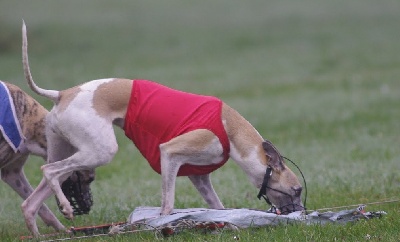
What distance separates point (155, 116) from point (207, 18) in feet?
90.0

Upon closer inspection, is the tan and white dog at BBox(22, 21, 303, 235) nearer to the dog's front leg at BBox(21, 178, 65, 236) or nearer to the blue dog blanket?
the dog's front leg at BBox(21, 178, 65, 236)

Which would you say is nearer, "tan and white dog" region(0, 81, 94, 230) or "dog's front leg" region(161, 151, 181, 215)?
"dog's front leg" region(161, 151, 181, 215)

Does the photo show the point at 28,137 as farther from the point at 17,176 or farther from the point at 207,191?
the point at 207,191

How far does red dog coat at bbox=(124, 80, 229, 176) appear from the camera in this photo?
23.5 ft

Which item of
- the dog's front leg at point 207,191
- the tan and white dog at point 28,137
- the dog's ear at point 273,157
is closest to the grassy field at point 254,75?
the tan and white dog at point 28,137

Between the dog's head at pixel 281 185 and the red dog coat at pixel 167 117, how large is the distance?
382 mm

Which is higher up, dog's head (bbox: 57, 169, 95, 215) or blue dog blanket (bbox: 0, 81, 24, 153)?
blue dog blanket (bbox: 0, 81, 24, 153)

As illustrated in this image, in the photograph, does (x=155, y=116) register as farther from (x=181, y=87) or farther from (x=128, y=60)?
(x=128, y=60)

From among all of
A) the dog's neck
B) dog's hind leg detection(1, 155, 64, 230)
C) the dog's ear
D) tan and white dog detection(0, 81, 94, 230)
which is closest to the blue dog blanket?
tan and white dog detection(0, 81, 94, 230)

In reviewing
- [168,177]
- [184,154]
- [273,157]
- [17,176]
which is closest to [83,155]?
[168,177]

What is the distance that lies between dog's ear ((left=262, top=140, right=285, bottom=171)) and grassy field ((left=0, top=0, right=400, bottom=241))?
0.71 m

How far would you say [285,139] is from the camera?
14.0m

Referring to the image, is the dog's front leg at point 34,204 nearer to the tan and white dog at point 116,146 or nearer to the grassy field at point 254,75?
the tan and white dog at point 116,146

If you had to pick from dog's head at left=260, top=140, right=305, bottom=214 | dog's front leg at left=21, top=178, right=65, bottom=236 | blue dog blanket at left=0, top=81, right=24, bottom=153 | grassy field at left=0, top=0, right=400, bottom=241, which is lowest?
grassy field at left=0, top=0, right=400, bottom=241
